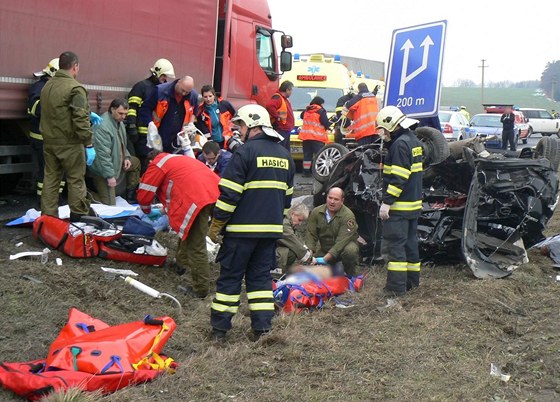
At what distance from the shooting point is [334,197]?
305 inches

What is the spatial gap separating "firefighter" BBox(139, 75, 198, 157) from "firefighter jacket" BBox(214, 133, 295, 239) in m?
3.66

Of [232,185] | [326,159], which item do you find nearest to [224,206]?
[232,185]

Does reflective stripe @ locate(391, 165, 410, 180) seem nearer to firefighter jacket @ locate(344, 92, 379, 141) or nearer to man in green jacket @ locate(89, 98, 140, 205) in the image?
man in green jacket @ locate(89, 98, 140, 205)

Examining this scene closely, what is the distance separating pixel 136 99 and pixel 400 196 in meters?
3.72

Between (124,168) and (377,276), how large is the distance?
3.33 meters

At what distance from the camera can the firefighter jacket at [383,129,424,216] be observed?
6961mm

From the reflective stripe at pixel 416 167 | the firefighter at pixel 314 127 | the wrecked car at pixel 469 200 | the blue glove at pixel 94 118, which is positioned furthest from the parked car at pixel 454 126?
the reflective stripe at pixel 416 167

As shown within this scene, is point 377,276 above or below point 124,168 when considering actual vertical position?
below

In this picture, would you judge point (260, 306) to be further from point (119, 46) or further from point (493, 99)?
point (493, 99)

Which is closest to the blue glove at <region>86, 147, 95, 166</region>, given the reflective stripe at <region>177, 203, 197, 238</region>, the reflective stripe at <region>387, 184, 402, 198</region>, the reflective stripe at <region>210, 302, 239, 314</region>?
the reflective stripe at <region>177, 203, 197, 238</region>

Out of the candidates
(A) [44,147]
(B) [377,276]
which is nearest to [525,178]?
(B) [377,276]

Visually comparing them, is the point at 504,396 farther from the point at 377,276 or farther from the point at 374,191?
the point at 374,191

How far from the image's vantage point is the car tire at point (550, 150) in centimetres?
939

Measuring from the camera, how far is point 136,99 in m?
9.18
